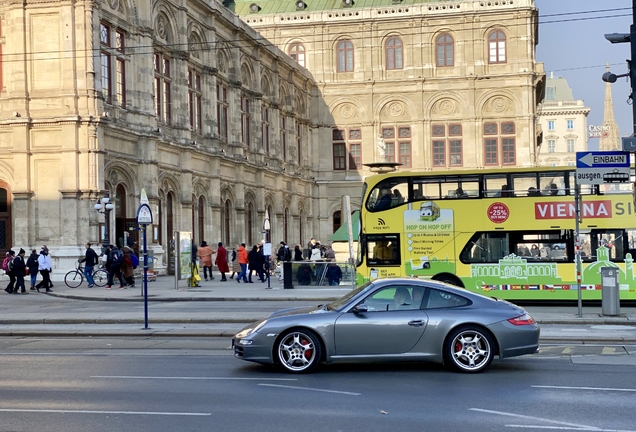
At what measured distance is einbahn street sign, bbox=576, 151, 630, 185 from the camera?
19.1 metres

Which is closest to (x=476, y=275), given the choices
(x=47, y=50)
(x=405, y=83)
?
(x=47, y=50)

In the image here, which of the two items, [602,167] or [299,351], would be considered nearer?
[299,351]

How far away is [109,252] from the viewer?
3234 cm

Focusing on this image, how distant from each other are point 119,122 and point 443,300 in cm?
2807

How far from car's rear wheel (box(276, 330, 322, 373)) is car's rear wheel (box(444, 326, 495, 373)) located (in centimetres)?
180

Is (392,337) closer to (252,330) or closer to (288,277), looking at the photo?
(252,330)

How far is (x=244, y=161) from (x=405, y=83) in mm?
20941

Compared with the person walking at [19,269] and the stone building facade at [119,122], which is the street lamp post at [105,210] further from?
the person walking at [19,269]

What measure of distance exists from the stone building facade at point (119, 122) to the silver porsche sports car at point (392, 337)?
2463 centimetres

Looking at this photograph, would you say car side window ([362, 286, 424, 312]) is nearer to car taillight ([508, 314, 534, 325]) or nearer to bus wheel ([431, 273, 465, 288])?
car taillight ([508, 314, 534, 325])

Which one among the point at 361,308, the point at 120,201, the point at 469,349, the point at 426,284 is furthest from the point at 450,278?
the point at 120,201

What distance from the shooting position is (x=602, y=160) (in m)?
19.2

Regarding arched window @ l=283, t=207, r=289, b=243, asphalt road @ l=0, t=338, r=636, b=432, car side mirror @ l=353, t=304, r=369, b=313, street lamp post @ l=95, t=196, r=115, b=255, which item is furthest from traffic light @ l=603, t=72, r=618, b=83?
arched window @ l=283, t=207, r=289, b=243

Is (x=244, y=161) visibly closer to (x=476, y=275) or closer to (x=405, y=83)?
(x=405, y=83)
